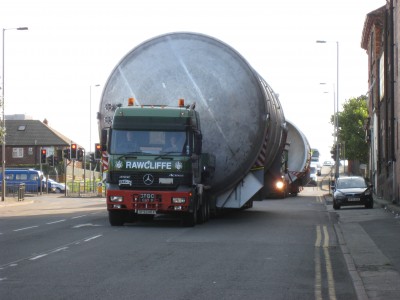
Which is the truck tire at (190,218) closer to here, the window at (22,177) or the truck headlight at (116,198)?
the truck headlight at (116,198)

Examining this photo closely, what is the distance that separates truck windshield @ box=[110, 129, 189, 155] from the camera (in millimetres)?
21797

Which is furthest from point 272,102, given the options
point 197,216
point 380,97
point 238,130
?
point 380,97

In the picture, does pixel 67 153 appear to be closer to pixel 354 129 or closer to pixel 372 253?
pixel 372 253

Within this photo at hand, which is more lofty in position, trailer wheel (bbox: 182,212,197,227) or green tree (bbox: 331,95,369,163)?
green tree (bbox: 331,95,369,163)

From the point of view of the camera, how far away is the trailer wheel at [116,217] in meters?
22.9

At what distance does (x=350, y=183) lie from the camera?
37875mm

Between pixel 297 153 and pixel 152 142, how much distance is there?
28.8 m

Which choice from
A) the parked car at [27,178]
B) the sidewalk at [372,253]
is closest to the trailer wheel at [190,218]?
the sidewalk at [372,253]

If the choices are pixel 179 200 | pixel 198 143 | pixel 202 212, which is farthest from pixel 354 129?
pixel 179 200

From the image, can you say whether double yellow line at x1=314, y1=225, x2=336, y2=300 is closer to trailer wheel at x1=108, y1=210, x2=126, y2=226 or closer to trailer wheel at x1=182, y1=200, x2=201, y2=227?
trailer wheel at x1=182, y1=200, x2=201, y2=227

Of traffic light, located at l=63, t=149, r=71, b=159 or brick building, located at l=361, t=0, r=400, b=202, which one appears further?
traffic light, located at l=63, t=149, r=71, b=159

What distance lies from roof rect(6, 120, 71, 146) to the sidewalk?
8936 cm

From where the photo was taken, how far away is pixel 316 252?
16141mm

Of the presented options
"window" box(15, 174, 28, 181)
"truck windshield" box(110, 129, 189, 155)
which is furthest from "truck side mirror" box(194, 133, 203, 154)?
"window" box(15, 174, 28, 181)
